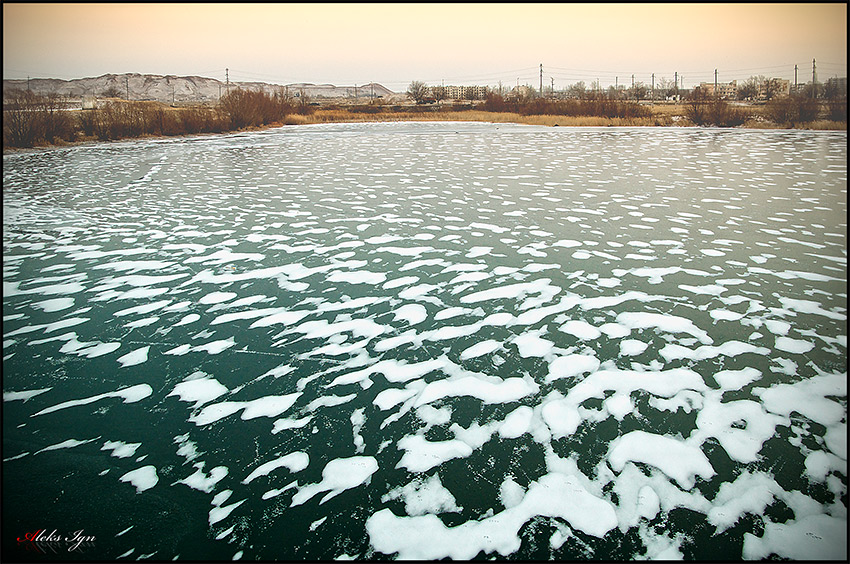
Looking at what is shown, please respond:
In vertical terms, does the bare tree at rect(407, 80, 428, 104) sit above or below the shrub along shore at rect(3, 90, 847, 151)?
above

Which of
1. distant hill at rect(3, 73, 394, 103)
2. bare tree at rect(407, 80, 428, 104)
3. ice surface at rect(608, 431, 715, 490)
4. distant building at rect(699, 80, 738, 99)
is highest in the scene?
distant hill at rect(3, 73, 394, 103)

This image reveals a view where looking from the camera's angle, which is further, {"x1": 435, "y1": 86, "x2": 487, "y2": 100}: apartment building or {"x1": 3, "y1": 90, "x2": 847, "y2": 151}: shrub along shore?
{"x1": 435, "y1": 86, "x2": 487, "y2": 100}: apartment building

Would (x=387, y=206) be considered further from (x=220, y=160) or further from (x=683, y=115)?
(x=683, y=115)

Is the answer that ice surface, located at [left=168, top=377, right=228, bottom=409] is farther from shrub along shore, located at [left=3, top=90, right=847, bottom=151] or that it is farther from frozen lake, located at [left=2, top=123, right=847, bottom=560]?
shrub along shore, located at [left=3, top=90, right=847, bottom=151]

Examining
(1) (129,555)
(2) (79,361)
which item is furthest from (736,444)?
(2) (79,361)

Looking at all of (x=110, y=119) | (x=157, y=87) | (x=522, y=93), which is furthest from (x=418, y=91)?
(x=157, y=87)

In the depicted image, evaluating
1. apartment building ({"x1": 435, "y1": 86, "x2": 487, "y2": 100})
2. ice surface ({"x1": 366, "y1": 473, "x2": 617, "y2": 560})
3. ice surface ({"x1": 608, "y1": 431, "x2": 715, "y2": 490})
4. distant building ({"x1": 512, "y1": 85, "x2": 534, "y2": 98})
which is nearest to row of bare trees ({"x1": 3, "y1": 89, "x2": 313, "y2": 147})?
ice surface ({"x1": 366, "y1": 473, "x2": 617, "y2": 560})
